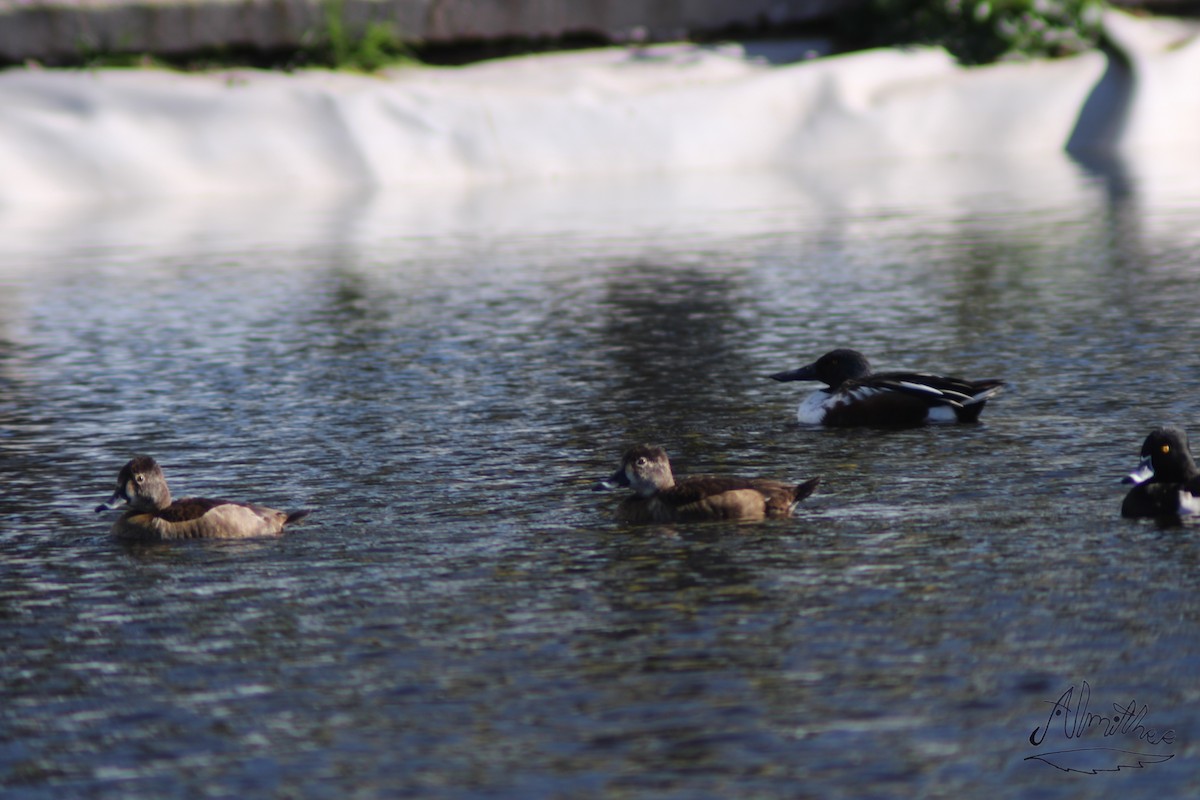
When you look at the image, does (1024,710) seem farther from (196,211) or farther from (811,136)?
(811,136)

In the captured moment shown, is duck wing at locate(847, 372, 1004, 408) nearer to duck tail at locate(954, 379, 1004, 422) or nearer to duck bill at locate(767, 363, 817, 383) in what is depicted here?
duck tail at locate(954, 379, 1004, 422)

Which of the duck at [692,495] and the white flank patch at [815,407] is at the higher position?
the duck at [692,495]

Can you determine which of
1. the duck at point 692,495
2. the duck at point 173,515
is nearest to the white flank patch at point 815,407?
the duck at point 692,495

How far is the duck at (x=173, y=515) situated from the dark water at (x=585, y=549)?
0.14m

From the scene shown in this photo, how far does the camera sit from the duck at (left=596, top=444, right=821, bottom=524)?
29.7ft

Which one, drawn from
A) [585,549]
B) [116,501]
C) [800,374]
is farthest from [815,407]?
[116,501]

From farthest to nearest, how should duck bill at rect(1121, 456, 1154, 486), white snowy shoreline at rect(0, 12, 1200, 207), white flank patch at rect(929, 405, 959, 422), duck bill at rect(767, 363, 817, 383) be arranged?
1. white snowy shoreline at rect(0, 12, 1200, 207)
2. duck bill at rect(767, 363, 817, 383)
3. white flank patch at rect(929, 405, 959, 422)
4. duck bill at rect(1121, 456, 1154, 486)

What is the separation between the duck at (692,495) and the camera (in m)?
9.05

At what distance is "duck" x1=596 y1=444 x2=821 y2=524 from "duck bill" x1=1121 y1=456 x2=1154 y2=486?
1.50m

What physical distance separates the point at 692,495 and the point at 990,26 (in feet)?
89.7

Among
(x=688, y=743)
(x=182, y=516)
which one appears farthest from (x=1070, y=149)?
(x=688, y=743)

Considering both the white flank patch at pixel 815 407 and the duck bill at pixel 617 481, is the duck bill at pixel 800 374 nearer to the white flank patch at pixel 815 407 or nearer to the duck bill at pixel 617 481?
the white flank patch at pixel 815 407

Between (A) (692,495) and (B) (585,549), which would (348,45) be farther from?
(B) (585,549)

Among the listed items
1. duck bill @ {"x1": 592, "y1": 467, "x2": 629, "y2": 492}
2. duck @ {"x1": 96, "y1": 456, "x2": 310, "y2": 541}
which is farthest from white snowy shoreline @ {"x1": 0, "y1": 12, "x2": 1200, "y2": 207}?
duck bill @ {"x1": 592, "y1": 467, "x2": 629, "y2": 492}
